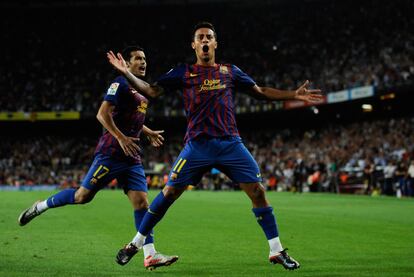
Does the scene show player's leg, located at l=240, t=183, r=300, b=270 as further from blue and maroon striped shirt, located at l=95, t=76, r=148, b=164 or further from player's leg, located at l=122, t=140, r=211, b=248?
blue and maroon striped shirt, located at l=95, t=76, r=148, b=164

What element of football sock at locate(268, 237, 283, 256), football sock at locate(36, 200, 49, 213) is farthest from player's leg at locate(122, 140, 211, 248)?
football sock at locate(36, 200, 49, 213)

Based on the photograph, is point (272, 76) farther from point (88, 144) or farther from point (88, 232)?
point (88, 232)

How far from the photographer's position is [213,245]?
8.96 metres

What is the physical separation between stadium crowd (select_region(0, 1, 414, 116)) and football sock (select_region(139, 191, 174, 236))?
35881 millimetres

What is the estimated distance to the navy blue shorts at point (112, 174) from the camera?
740 centimetres

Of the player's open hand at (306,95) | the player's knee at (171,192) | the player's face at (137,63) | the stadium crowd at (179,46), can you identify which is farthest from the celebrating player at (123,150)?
the stadium crowd at (179,46)

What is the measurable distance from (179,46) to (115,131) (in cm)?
5056

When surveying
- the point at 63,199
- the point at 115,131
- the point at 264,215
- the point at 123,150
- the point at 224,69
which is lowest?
the point at 264,215

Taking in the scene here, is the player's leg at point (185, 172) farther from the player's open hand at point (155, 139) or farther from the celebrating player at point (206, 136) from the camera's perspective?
the player's open hand at point (155, 139)

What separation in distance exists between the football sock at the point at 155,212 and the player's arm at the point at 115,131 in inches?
25.9

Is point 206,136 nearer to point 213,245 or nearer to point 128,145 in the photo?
point 128,145

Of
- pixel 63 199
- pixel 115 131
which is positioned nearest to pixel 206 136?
pixel 115 131

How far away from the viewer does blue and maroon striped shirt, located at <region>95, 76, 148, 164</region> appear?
284 inches

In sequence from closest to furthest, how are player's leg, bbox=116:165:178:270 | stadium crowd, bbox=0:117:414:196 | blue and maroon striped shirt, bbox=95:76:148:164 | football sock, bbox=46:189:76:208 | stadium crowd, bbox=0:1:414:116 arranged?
player's leg, bbox=116:165:178:270, blue and maroon striped shirt, bbox=95:76:148:164, football sock, bbox=46:189:76:208, stadium crowd, bbox=0:117:414:196, stadium crowd, bbox=0:1:414:116
